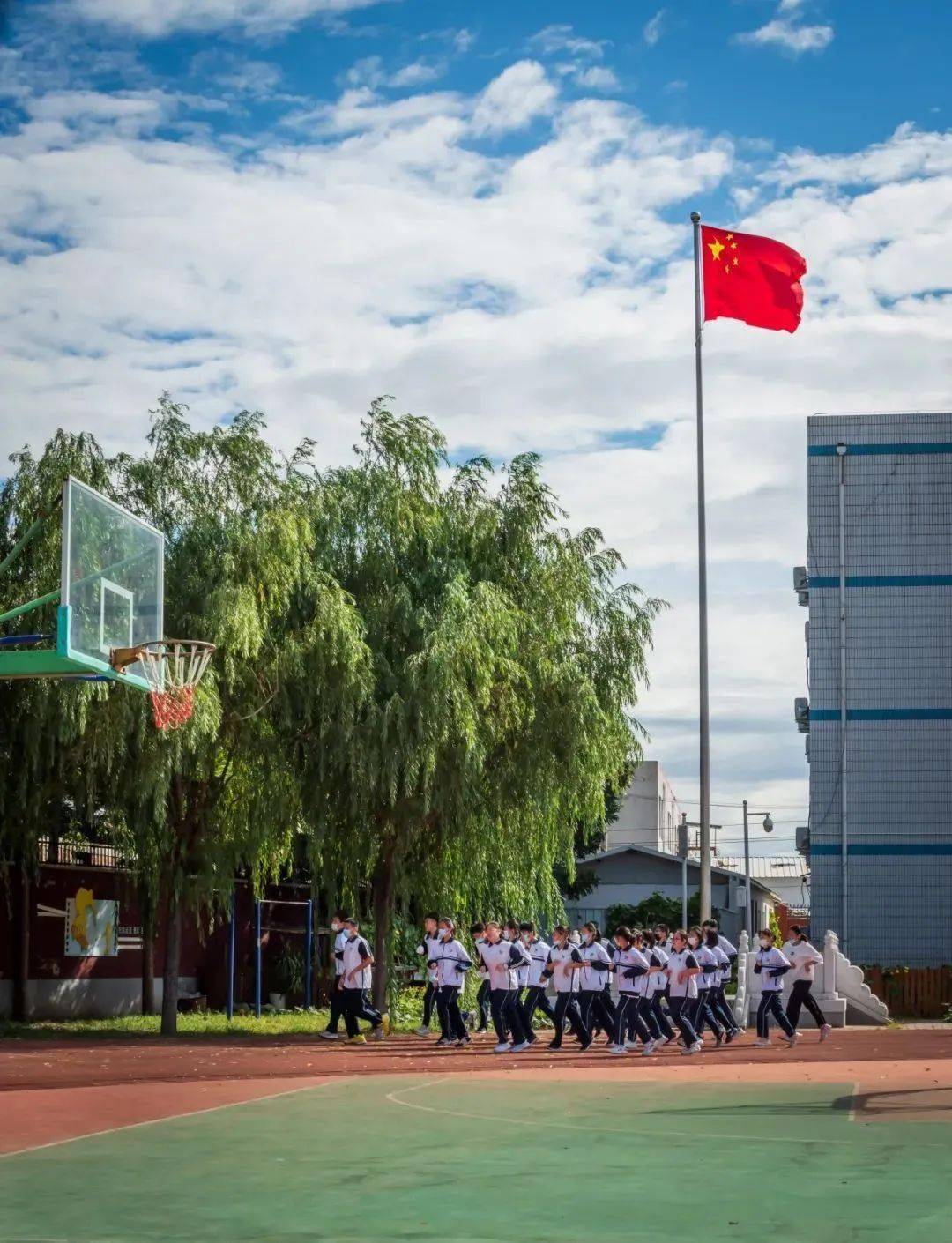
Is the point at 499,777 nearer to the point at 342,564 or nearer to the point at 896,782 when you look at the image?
the point at 342,564

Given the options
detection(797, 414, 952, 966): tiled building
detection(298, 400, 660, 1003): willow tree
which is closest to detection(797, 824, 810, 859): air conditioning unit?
detection(797, 414, 952, 966): tiled building

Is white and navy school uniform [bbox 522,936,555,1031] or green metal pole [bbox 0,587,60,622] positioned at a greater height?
green metal pole [bbox 0,587,60,622]

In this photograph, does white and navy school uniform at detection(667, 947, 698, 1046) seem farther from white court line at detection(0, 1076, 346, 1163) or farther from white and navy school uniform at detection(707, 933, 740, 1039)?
white court line at detection(0, 1076, 346, 1163)

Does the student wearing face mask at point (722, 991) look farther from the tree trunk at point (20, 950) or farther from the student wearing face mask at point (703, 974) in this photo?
the tree trunk at point (20, 950)

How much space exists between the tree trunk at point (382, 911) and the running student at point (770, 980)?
6254 mm

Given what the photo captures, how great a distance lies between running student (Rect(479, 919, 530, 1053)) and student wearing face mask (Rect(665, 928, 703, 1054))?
Answer: 2.22 m

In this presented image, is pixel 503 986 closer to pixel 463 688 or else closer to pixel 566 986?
pixel 566 986

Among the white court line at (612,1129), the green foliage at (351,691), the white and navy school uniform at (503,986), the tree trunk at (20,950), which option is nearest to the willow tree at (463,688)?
the green foliage at (351,691)

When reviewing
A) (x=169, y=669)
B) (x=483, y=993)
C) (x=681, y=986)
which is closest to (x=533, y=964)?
(x=483, y=993)

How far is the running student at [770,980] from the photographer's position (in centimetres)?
2486

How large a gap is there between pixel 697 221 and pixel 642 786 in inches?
2144

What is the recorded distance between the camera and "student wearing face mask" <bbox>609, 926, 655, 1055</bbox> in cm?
2442

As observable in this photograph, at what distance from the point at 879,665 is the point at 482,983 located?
15.3 m

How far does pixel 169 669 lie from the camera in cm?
2088
